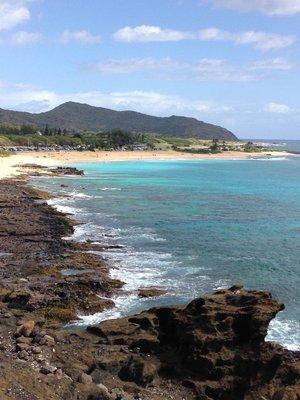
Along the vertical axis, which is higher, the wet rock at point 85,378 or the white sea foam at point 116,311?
the wet rock at point 85,378

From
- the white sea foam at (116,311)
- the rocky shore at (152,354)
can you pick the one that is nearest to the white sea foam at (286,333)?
the rocky shore at (152,354)

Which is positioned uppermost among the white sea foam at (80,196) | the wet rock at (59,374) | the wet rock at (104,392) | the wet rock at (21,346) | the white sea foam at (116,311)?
the white sea foam at (80,196)

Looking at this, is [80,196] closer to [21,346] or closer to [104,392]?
[21,346]

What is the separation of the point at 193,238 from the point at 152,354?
2428cm

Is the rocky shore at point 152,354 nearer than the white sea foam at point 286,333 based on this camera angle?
Yes

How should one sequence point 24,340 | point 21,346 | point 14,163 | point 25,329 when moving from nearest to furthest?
1. point 21,346
2. point 24,340
3. point 25,329
4. point 14,163

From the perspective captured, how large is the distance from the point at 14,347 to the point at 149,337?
4.77 meters

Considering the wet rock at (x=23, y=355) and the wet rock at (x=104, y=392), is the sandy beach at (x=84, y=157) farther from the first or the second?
the wet rock at (x=104, y=392)

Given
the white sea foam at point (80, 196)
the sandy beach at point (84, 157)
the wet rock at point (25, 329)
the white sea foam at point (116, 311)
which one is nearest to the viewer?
the wet rock at point (25, 329)

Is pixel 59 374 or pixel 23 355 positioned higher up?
pixel 23 355

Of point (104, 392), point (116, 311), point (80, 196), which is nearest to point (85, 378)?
point (104, 392)

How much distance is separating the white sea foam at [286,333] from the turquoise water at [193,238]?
42 millimetres

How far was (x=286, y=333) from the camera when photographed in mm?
22688

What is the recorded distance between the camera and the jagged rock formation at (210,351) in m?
16.5
